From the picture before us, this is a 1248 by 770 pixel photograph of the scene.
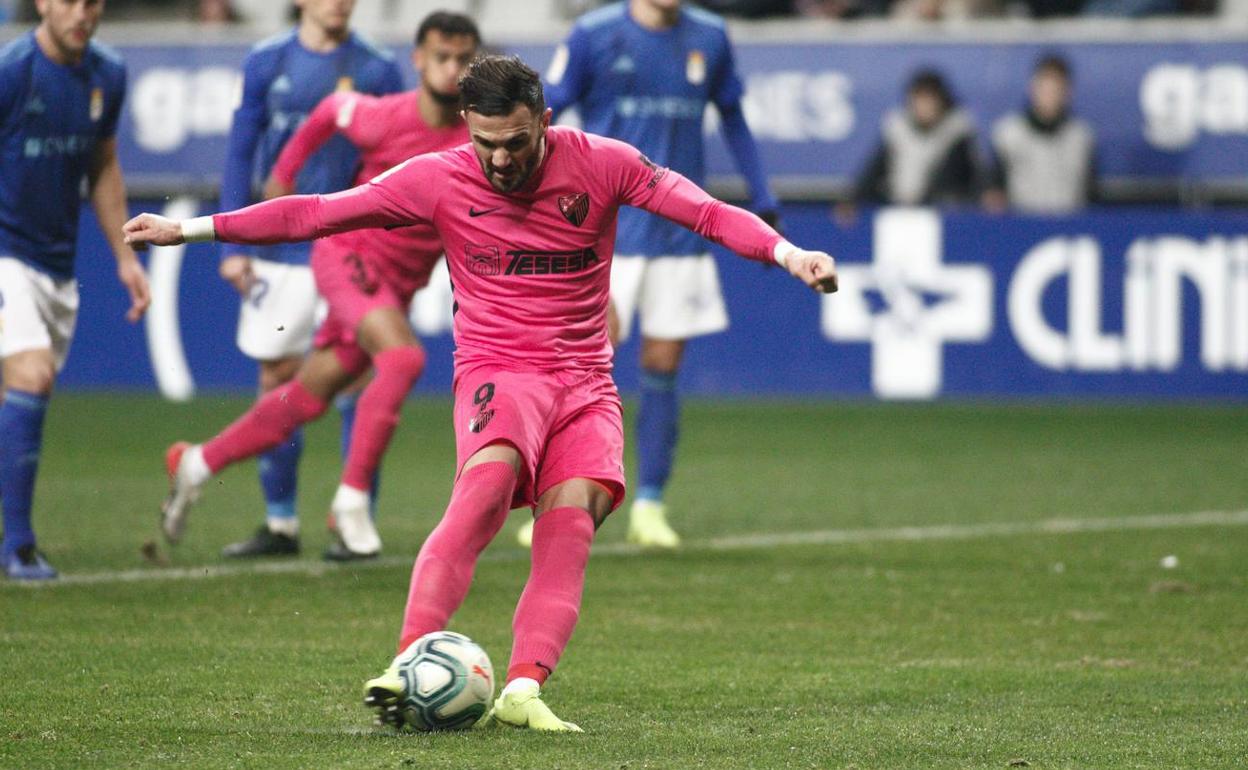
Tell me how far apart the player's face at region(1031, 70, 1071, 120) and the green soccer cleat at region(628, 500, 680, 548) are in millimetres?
6715

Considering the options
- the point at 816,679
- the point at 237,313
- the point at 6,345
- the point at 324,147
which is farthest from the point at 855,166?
the point at 816,679

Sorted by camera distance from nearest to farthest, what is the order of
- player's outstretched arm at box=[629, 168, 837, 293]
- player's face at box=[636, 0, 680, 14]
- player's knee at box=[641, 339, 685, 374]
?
player's outstretched arm at box=[629, 168, 837, 293] < player's face at box=[636, 0, 680, 14] < player's knee at box=[641, 339, 685, 374]

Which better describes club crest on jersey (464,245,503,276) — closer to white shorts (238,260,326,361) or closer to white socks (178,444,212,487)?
white socks (178,444,212,487)

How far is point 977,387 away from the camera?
577 inches

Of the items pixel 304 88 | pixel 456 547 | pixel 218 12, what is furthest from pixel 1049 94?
pixel 456 547

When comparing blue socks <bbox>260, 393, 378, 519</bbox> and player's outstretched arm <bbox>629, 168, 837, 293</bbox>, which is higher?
player's outstretched arm <bbox>629, 168, 837, 293</bbox>

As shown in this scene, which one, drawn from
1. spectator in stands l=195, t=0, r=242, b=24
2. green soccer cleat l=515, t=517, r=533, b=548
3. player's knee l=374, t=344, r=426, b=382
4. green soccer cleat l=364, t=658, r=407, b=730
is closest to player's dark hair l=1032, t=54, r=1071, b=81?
spectator in stands l=195, t=0, r=242, b=24

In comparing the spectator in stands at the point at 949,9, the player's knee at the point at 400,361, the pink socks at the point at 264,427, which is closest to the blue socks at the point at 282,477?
the pink socks at the point at 264,427

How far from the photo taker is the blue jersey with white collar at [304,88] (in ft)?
28.5

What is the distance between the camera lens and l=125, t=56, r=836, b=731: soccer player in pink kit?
16.9 feet

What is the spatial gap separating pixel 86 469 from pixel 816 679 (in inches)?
257

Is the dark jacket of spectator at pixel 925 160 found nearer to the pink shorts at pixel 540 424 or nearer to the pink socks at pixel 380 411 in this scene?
the pink socks at pixel 380 411

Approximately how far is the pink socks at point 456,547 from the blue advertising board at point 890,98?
10964 millimetres

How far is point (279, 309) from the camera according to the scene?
883 cm
